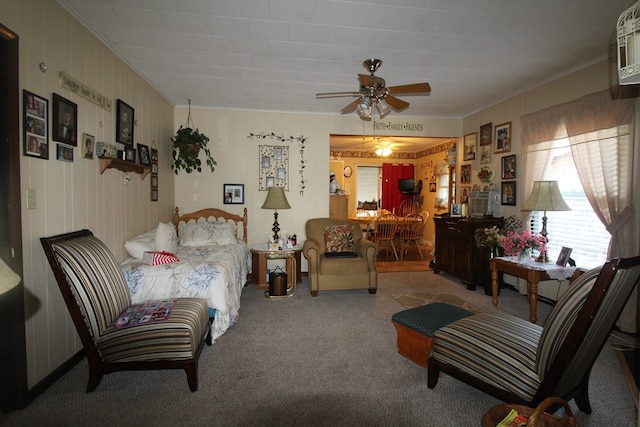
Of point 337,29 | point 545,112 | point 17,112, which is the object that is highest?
point 337,29

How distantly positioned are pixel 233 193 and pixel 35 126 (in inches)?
119

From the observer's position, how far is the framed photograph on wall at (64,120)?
227cm

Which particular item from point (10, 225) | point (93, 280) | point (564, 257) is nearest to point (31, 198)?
point (10, 225)

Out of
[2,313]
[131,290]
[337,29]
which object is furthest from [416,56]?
[2,313]

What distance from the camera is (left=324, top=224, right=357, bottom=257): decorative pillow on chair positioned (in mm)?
4641

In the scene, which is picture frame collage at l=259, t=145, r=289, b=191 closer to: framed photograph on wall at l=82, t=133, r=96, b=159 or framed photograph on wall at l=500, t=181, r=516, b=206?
framed photograph on wall at l=82, t=133, r=96, b=159

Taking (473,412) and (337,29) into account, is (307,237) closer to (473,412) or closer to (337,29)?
(337,29)

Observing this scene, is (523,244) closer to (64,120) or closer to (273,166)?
(273,166)

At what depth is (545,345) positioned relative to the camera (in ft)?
5.44

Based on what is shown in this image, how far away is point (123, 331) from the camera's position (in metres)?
2.06

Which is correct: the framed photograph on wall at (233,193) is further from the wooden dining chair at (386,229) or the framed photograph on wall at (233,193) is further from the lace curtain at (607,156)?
the lace curtain at (607,156)

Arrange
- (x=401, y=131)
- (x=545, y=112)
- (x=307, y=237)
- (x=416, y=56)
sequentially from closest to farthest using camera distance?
(x=416, y=56) < (x=545, y=112) < (x=307, y=237) < (x=401, y=131)

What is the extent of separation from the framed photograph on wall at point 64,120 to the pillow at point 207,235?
195 cm

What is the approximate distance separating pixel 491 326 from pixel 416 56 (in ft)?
8.31
